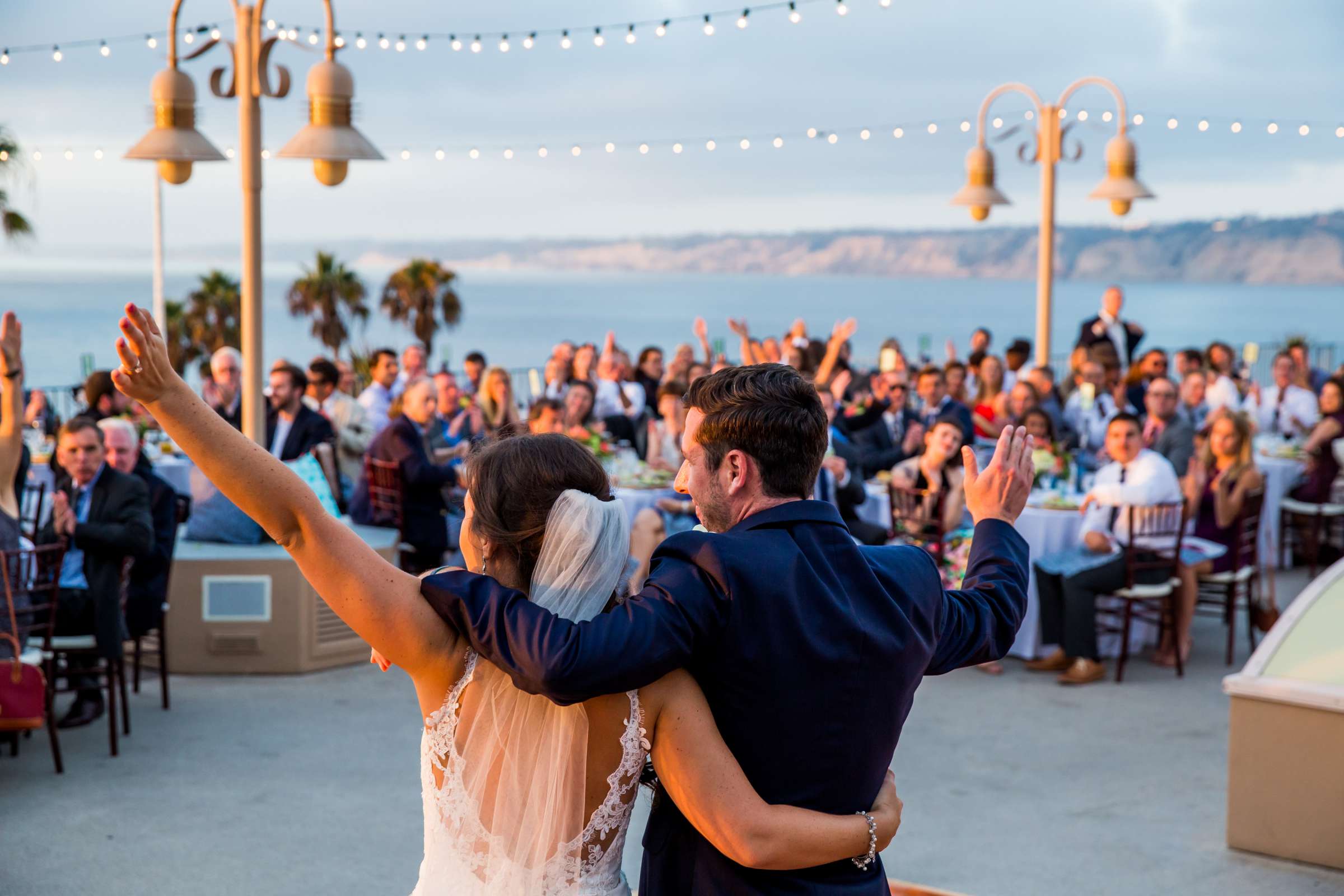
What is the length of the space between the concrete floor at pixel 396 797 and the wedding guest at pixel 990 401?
319cm

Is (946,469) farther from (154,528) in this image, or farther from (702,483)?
(702,483)

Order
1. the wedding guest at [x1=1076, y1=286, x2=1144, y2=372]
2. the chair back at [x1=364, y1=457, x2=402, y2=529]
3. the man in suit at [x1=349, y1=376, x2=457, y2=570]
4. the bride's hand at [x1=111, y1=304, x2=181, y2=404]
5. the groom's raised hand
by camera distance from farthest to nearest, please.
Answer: the wedding guest at [x1=1076, y1=286, x2=1144, y2=372]
the chair back at [x1=364, y1=457, x2=402, y2=529]
the man in suit at [x1=349, y1=376, x2=457, y2=570]
the groom's raised hand
the bride's hand at [x1=111, y1=304, x2=181, y2=404]

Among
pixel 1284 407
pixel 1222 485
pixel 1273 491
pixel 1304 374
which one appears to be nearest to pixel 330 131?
pixel 1222 485

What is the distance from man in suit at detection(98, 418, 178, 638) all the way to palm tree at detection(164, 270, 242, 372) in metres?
22.2

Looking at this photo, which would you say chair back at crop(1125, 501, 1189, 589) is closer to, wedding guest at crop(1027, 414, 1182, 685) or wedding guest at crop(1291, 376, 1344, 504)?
wedding guest at crop(1027, 414, 1182, 685)

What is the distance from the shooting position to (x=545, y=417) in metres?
6.72

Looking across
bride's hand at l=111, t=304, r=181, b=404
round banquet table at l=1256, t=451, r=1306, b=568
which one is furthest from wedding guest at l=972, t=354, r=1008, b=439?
bride's hand at l=111, t=304, r=181, b=404

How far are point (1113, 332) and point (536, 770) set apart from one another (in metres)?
11.3

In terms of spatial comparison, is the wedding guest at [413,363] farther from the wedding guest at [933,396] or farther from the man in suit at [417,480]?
the wedding guest at [933,396]

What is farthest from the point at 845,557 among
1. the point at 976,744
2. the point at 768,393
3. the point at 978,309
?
the point at 978,309

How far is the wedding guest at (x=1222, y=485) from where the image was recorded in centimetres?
698

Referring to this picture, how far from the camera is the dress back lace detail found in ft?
6.02

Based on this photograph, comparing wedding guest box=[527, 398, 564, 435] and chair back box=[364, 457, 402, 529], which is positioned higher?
wedding guest box=[527, 398, 564, 435]

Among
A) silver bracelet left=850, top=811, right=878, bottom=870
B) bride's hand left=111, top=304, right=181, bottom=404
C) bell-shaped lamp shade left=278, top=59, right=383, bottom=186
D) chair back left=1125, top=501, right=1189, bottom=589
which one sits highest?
bell-shaped lamp shade left=278, top=59, right=383, bottom=186
